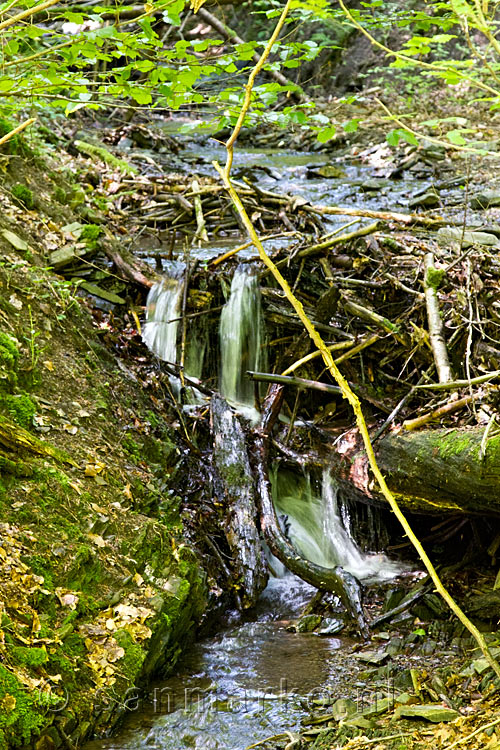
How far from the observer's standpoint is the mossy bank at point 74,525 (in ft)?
10.0

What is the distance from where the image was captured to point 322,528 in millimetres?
5691

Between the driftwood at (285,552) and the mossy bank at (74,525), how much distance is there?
758 millimetres

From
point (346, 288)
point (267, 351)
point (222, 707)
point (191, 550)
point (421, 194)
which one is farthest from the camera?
point (421, 194)

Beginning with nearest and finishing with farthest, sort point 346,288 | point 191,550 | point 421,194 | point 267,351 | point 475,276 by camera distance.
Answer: point 191,550
point 475,276
point 346,288
point 267,351
point 421,194

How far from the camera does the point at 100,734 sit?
124 inches

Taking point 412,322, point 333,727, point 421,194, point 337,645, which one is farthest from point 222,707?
point 421,194

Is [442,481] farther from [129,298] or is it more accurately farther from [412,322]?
[129,298]

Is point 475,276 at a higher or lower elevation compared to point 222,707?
higher

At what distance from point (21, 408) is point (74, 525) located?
93 centimetres

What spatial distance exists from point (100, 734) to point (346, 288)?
4.34 m

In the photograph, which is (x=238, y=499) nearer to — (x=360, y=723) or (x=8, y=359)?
(x=8, y=359)

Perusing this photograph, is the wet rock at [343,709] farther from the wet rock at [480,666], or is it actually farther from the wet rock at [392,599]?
the wet rock at [392,599]

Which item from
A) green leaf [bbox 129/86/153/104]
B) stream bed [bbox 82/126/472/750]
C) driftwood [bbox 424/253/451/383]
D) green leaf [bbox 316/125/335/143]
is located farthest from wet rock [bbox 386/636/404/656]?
green leaf [bbox 129/86/153/104]

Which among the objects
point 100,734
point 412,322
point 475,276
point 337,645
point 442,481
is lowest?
point 337,645
